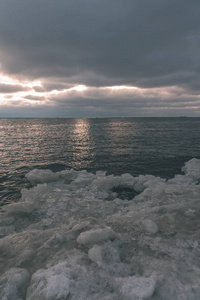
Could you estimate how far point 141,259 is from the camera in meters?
6.26

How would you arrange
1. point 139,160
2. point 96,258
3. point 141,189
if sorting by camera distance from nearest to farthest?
point 96,258, point 141,189, point 139,160

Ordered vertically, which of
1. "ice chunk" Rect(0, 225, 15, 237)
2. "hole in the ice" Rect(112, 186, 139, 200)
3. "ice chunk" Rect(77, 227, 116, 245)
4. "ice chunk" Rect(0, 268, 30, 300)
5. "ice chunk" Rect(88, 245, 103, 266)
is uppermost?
"ice chunk" Rect(77, 227, 116, 245)

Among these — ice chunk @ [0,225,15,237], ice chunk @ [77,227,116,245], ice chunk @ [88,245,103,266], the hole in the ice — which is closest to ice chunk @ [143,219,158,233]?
ice chunk @ [77,227,116,245]

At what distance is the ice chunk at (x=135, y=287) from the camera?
4.66 metres

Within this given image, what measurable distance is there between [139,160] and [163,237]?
22.8 meters

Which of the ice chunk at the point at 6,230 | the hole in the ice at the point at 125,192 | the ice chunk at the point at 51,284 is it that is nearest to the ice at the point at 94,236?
the ice chunk at the point at 51,284

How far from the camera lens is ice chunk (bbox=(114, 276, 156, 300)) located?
4660 mm

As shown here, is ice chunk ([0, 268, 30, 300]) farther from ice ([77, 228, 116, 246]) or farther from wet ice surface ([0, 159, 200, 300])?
ice ([77, 228, 116, 246])

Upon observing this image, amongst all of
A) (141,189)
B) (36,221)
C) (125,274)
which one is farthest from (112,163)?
(125,274)

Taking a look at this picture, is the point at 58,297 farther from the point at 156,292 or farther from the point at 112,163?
the point at 112,163

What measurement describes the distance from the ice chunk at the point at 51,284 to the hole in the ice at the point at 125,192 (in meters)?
10.2

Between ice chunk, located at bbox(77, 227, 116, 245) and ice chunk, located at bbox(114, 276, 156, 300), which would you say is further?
ice chunk, located at bbox(77, 227, 116, 245)

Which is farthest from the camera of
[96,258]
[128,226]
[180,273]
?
[128,226]

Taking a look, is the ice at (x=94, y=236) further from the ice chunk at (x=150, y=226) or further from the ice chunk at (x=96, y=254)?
the ice chunk at (x=150, y=226)
